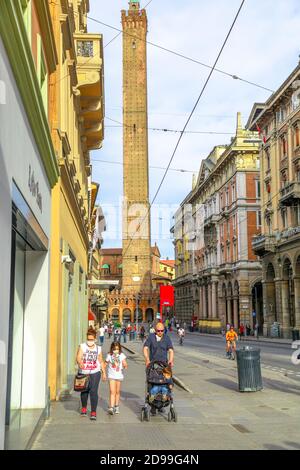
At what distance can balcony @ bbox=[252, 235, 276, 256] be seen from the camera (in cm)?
5059

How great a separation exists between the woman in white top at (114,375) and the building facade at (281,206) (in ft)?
116

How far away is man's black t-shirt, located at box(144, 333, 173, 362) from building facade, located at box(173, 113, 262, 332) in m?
54.1

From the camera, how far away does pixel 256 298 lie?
213 ft

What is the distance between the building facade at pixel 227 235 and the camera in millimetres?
65500

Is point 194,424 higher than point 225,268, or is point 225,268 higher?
point 225,268

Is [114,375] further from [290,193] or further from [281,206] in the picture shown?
[281,206]

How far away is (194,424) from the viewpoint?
9867 millimetres

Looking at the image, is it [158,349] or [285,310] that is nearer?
[158,349]

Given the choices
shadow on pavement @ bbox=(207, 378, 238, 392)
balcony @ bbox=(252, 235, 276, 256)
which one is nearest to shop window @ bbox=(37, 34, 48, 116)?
shadow on pavement @ bbox=(207, 378, 238, 392)

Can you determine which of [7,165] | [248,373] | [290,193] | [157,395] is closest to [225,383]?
[248,373]

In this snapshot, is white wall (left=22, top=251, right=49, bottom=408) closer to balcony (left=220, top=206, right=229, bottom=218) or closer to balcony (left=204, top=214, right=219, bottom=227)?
balcony (left=220, top=206, right=229, bottom=218)

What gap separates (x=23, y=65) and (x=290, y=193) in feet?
132

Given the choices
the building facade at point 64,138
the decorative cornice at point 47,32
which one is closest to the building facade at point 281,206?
the building facade at point 64,138

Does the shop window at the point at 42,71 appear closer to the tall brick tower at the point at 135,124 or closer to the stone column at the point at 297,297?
the stone column at the point at 297,297
